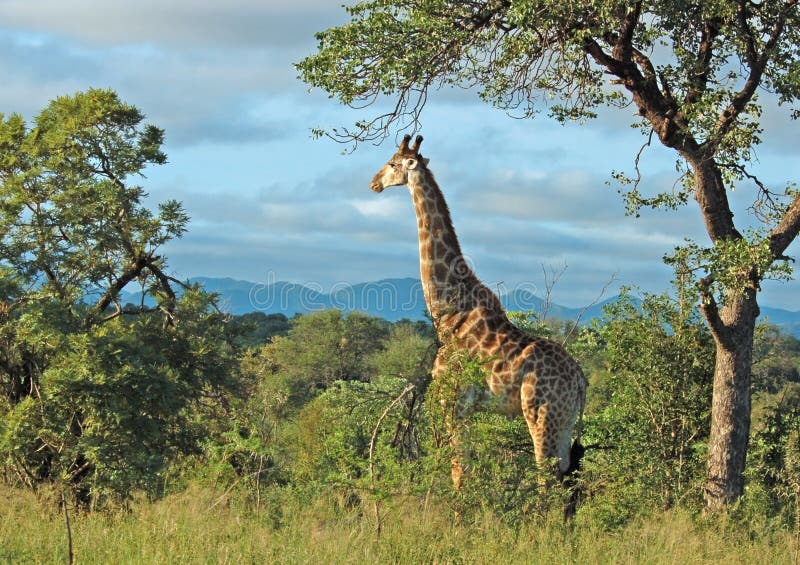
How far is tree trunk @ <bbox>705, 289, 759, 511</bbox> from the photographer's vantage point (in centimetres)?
1080

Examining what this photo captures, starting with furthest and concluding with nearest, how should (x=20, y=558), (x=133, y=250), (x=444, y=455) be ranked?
(x=133, y=250) < (x=444, y=455) < (x=20, y=558)

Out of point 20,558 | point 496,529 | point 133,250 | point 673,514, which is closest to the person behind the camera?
point 20,558

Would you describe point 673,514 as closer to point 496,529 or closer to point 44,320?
point 496,529

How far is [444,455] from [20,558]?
3691mm

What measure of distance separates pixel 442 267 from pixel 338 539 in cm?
442

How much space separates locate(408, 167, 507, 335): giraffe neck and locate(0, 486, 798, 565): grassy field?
2.75 m

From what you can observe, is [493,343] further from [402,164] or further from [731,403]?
[731,403]

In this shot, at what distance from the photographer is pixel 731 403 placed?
35.7ft

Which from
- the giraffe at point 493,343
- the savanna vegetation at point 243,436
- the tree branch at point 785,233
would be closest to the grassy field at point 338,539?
the savanna vegetation at point 243,436

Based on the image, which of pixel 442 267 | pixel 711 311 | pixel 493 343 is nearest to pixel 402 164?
pixel 442 267

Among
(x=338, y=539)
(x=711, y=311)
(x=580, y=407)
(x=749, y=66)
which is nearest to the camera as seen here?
(x=338, y=539)

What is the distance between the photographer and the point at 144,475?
10820 mm

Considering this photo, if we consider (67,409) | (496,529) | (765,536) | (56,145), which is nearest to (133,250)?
(56,145)

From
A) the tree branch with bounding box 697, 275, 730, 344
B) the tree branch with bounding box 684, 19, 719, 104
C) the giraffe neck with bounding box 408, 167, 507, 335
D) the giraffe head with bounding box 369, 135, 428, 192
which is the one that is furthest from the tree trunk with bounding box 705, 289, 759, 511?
the giraffe head with bounding box 369, 135, 428, 192
